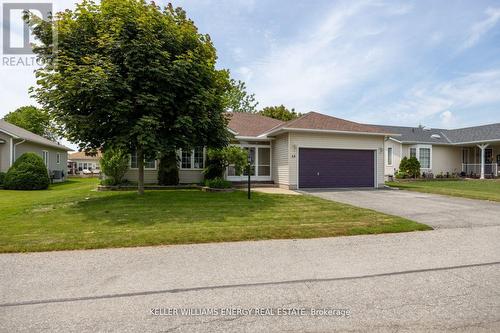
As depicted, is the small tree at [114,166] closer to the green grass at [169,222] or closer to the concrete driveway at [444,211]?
the green grass at [169,222]

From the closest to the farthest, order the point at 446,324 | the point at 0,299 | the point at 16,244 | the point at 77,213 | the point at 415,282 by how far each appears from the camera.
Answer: the point at 446,324 < the point at 0,299 < the point at 415,282 < the point at 16,244 < the point at 77,213

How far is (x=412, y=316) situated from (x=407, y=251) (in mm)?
2570

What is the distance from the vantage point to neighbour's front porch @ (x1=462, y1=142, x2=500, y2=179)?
85.0 feet

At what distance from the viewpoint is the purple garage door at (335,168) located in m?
15.9

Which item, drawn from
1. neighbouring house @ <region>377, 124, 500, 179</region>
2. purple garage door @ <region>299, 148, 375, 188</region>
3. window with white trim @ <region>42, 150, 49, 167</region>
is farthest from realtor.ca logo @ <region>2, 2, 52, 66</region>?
neighbouring house @ <region>377, 124, 500, 179</region>

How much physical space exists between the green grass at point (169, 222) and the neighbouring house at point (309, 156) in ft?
17.6

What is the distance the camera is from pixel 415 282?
12.9 feet

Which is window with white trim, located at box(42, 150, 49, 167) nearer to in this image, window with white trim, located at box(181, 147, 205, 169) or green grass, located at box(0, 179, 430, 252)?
window with white trim, located at box(181, 147, 205, 169)

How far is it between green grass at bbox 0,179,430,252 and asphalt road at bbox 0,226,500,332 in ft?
1.87

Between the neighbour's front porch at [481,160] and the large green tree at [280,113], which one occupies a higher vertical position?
the large green tree at [280,113]

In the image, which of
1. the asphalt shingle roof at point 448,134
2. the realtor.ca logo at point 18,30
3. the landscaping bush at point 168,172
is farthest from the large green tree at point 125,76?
the asphalt shingle roof at point 448,134

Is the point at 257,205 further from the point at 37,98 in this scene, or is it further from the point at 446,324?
the point at 37,98

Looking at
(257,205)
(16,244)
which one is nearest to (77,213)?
(16,244)

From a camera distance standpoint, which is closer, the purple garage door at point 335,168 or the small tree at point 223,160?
the small tree at point 223,160
